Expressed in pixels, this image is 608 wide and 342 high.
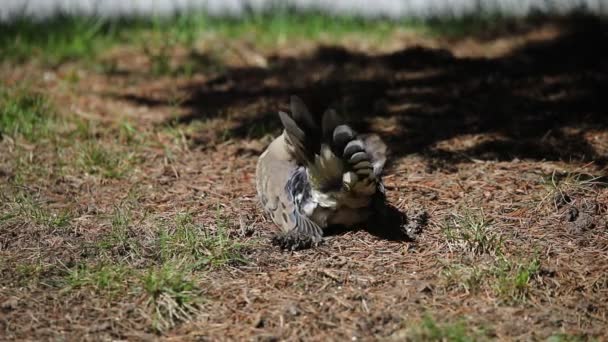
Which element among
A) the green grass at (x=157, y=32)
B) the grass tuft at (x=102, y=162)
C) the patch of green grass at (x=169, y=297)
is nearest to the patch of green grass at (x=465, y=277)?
the patch of green grass at (x=169, y=297)

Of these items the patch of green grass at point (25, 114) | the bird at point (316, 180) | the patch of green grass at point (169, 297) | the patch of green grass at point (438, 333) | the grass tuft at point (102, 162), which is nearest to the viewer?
the patch of green grass at point (438, 333)

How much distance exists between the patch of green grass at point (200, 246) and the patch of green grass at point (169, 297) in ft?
0.62

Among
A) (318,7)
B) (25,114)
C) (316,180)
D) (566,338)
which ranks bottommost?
(566,338)

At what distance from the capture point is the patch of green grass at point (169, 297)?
128 inches

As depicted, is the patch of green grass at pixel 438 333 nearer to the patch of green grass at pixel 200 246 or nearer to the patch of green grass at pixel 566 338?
the patch of green grass at pixel 566 338

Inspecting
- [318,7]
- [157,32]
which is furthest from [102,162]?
[318,7]

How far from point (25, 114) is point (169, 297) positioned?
2431 mm

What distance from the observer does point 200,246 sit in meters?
3.72

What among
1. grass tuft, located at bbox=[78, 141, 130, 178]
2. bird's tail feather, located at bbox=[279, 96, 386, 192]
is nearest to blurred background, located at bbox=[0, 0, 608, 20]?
grass tuft, located at bbox=[78, 141, 130, 178]

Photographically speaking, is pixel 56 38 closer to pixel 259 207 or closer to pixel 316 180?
pixel 259 207

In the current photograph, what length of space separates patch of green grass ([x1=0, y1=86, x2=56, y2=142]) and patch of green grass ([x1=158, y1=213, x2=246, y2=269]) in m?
1.63

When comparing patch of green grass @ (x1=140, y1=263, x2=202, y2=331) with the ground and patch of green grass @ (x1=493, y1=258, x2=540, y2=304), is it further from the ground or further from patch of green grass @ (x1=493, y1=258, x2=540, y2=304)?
patch of green grass @ (x1=493, y1=258, x2=540, y2=304)

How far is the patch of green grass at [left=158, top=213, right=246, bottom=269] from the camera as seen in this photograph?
363cm

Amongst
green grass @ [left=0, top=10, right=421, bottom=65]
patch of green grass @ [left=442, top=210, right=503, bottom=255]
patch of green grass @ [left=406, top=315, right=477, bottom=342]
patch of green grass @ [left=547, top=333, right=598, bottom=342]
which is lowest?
patch of green grass @ [left=547, top=333, right=598, bottom=342]
